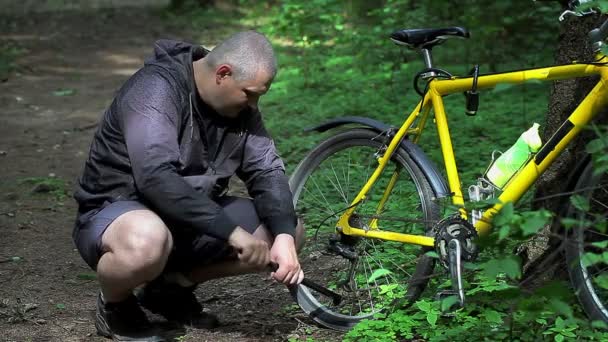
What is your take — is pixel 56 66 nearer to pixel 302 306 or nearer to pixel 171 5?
pixel 171 5

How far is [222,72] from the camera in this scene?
3.80 meters

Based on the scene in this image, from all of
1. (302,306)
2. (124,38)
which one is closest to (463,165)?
(302,306)

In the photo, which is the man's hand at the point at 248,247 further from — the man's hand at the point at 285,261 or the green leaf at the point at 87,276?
the green leaf at the point at 87,276

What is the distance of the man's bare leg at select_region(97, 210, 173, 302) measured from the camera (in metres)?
3.65

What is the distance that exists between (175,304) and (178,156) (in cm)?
84

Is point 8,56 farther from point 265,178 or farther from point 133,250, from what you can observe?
point 133,250

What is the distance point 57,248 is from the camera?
5.42 metres

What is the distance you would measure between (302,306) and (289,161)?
102 inches

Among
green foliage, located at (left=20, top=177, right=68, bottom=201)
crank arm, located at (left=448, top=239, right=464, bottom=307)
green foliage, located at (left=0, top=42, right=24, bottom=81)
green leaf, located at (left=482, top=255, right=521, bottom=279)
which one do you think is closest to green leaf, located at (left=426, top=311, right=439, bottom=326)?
crank arm, located at (left=448, top=239, right=464, bottom=307)

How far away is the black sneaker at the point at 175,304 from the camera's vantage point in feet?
13.7

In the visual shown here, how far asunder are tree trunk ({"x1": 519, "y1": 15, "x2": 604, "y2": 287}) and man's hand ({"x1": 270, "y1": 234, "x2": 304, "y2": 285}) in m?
0.96

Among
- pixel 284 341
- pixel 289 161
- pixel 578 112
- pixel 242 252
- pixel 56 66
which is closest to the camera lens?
pixel 578 112

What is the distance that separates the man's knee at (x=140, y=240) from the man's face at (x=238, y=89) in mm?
566

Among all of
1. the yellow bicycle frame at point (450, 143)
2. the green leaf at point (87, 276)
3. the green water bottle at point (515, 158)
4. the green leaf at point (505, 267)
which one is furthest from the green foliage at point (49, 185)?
the green leaf at point (505, 267)
